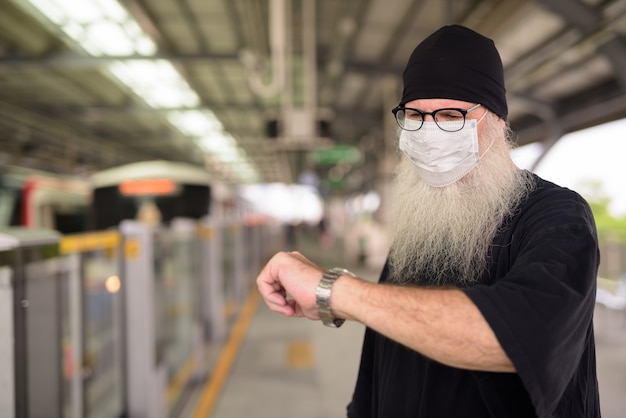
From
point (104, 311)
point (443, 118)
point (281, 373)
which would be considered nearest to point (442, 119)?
point (443, 118)

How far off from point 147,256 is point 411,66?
240 cm

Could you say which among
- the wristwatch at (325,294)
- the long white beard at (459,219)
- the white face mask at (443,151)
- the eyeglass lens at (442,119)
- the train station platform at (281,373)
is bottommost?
the train station platform at (281,373)

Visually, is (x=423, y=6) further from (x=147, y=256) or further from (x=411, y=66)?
(x=411, y=66)

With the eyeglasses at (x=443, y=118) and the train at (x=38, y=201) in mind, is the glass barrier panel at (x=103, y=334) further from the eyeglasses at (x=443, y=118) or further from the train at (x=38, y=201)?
the train at (x=38, y=201)

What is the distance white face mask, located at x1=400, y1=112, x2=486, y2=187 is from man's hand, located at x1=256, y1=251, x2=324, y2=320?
0.38 meters

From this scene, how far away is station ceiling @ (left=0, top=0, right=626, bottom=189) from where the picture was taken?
4879 mm

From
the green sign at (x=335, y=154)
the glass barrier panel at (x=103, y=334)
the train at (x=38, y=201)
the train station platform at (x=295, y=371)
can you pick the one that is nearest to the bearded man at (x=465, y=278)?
the train station platform at (x=295, y=371)

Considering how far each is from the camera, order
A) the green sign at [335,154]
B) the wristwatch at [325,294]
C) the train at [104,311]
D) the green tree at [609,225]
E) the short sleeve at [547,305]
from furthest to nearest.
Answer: the green sign at [335,154] < the green tree at [609,225] < the train at [104,311] < the wristwatch at [325,294] < the short sleeve at [547,305]

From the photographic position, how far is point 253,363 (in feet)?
15.1

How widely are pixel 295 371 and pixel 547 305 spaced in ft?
12.8

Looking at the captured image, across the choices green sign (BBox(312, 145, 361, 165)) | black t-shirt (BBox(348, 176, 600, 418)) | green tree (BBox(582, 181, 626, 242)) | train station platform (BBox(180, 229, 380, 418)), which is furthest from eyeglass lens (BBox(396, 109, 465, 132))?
green sign (BBox(312, 145, 361, 165))

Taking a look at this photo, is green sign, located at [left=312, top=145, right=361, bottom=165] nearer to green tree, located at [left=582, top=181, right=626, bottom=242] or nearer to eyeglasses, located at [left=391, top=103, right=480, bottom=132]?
green tree, located at [left=582, top=181, right=626, bottom=242]

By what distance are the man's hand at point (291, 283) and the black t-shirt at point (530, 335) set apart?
27 cm

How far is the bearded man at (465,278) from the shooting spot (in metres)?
0.71
